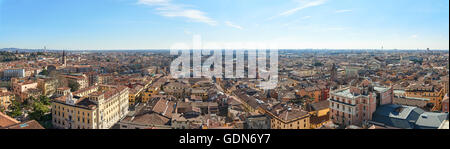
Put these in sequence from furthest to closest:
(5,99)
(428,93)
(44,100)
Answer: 1. (5,99)
2. (44,100)
3. (428,93)

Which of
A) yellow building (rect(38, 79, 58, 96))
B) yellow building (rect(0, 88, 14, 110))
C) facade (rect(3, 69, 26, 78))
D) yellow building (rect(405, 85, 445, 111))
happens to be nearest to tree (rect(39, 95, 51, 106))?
yellow building (rect(0, 88, 14, 110))

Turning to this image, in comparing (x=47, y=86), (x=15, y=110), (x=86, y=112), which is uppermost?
(x=47, y=86)

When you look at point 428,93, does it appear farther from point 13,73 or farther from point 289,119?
point 13,73

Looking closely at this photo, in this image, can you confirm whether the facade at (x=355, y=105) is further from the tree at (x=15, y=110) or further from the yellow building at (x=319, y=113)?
the tree at (x=15, y=110)

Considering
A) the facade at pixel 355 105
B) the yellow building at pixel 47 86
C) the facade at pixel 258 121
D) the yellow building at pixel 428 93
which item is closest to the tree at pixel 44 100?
the yellow building at pixel 47 86

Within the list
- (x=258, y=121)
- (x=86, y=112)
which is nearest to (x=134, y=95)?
(x=86, y=112)

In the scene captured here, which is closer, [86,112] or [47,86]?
[86,112]

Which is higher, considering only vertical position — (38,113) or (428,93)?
(428,93)
